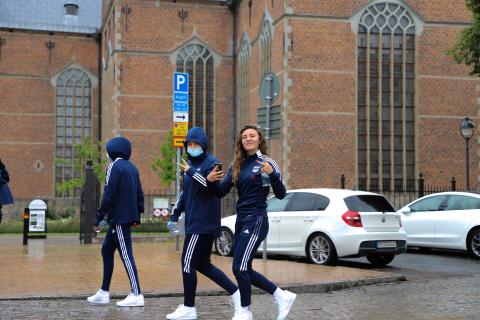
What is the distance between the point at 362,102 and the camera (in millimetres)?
27703

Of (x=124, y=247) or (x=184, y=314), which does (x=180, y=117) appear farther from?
(x=184, y=314)

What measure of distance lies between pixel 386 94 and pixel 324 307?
2115 centimetres

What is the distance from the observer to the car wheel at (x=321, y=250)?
39.4 feet

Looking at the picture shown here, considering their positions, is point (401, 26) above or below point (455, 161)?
above

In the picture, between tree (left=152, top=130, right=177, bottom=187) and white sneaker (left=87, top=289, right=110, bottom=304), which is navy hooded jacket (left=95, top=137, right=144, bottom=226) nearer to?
white sneaker (left=87, top=289, right=110, bottom=304)

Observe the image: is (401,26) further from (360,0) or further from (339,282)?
(339,282)

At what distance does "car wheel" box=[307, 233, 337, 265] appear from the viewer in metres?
12.0

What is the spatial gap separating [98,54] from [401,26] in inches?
831

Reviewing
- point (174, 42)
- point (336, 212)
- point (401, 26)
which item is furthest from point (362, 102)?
point (336, 212)

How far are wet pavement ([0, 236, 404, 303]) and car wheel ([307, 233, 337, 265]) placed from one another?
0.54 metres

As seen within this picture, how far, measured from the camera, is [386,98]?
28.0m

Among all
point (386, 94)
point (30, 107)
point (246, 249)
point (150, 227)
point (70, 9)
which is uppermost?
point (70, 9)

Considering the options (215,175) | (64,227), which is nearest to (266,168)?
(215,175)

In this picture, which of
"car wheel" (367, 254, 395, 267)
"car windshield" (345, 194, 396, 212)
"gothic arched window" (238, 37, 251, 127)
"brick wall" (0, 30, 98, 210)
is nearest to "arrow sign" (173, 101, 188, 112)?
"car windshield" (345, 194, 396, 212)
